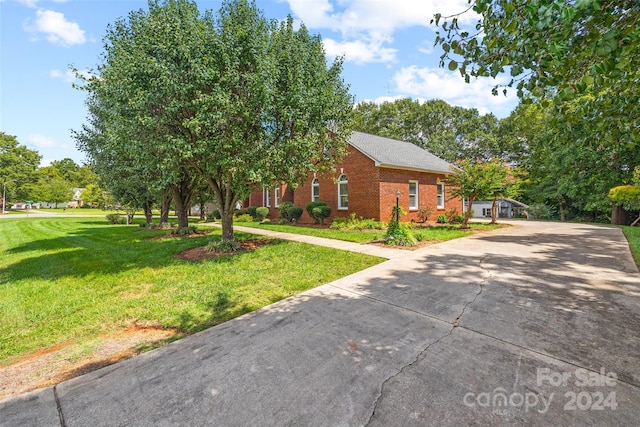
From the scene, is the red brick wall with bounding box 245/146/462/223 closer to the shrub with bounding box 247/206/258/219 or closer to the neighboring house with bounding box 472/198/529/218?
the shrub with bounding box 247/206/258/219

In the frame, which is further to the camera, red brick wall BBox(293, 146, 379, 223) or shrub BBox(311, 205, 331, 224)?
shrub BBox(311, 205, 331, 224)

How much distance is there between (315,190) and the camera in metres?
18.3

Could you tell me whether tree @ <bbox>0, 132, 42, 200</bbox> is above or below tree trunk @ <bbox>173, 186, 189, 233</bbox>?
above

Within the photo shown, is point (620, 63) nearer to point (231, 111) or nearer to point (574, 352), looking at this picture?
point (574, 352)

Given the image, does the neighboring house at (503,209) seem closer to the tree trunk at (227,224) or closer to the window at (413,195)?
the window at (413,195)

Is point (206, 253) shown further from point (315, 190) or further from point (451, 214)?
point (451, 214)

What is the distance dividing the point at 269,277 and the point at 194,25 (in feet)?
22.2

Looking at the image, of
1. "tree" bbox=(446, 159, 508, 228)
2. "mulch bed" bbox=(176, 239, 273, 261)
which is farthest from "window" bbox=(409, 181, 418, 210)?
"mulch bed" bbox=(176, 239, 273, 261)

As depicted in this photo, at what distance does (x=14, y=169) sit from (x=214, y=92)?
70.2 meters

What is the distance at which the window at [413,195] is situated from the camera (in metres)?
16.5

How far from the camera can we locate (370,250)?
837 cm

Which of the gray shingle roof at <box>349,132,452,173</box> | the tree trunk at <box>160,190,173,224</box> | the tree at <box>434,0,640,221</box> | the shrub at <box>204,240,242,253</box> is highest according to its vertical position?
the gray shingle roof at <box>349,132,452,173</box>

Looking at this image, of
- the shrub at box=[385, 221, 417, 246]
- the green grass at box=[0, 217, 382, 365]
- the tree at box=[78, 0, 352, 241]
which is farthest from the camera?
the shrub at box=[385, 221, 417, 246]

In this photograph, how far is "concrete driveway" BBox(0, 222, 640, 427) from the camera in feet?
7.00
